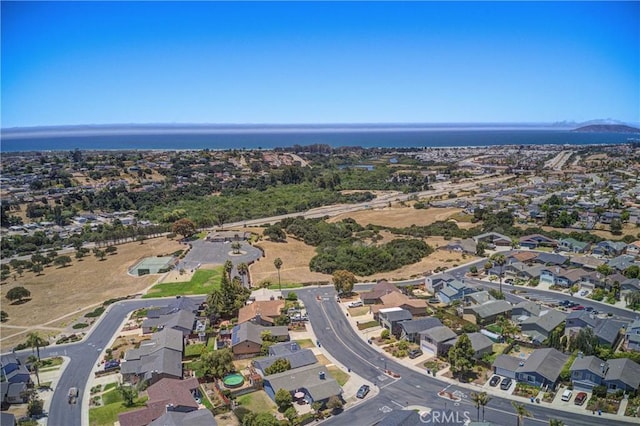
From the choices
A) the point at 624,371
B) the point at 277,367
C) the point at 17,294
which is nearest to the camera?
the point at 624,371

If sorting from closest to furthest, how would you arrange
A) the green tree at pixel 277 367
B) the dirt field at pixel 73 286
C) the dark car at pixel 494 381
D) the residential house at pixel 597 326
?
the dark car at pixel 494 381 → the green tree at pixel 277 367 → the residential house at pixel 597 326 → the dirt field at pixel 73 286

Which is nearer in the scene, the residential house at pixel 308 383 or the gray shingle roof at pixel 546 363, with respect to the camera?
the residential house at pixel 308 383

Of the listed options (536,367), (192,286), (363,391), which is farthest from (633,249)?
(192,286)

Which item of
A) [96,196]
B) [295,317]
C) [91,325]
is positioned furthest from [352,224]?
[96,196]

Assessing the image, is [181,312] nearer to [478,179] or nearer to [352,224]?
[352,224]

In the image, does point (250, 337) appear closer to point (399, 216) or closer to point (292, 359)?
point (292, 359)

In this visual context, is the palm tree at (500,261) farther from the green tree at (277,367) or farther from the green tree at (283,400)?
the green tree at (283,400)

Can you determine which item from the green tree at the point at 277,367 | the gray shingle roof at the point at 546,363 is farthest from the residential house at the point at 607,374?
the green tree at the point at 277,367
